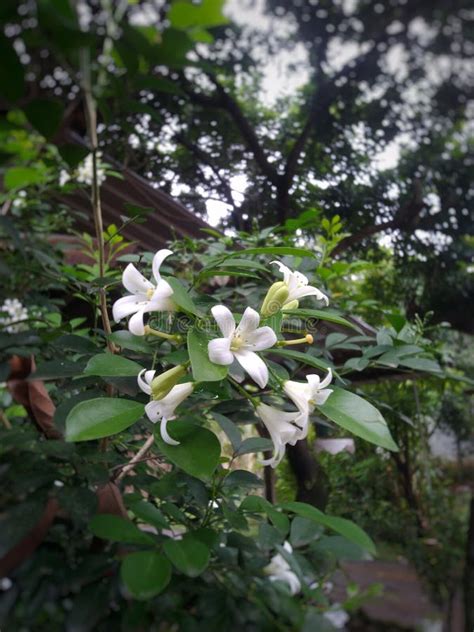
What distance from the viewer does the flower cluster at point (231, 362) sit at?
312 mm

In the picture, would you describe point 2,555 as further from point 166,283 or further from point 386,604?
point 386,604

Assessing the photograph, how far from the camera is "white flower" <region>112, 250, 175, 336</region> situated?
1.12 ft

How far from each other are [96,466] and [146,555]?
0.27ft

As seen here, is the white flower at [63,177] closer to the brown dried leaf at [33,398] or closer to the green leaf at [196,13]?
the brown dried leaf at [33,398]

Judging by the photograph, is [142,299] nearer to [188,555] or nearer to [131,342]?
[131,342]

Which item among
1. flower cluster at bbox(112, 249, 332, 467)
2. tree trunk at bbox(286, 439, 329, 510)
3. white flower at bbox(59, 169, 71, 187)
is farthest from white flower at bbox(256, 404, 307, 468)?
white flower at bbox(59, 169, 71, 187)

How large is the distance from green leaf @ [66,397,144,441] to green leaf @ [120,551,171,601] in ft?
0.23

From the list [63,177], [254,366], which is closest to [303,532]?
[254,366]

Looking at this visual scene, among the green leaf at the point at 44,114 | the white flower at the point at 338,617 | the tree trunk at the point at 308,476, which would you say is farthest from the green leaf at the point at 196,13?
the tree trunk at the point at 308,476

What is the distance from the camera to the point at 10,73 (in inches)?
8.8

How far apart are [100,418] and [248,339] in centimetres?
10

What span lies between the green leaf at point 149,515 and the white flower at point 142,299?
0.11m

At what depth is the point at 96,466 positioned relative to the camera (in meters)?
0.35

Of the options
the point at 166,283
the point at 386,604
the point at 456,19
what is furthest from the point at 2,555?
the point at 456,19
